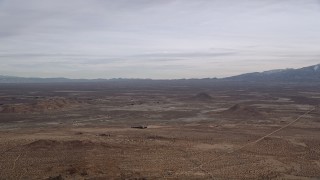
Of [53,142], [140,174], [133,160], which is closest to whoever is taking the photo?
[140,174]

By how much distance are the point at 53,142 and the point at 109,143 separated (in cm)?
363

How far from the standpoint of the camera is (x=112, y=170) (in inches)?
880

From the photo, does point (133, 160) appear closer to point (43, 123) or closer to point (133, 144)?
point (133, 144)

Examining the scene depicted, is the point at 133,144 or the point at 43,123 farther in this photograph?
the point at 43,123

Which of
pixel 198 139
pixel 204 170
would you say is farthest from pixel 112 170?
pixel 198 139

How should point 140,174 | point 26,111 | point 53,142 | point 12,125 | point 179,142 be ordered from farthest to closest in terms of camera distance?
point 26,111, point 12,125, point 179,142, point 53,142, point 140,174

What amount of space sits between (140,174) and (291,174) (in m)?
7.44

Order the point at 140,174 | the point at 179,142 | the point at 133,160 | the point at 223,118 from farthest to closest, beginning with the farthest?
the point at 223,118 → the point at 179,142 → the point at 133,160 → the point at 140,174

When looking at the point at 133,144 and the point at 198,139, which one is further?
the point at 198,139

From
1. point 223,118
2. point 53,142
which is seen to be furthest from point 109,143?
point 223,118

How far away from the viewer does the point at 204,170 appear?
2278cm

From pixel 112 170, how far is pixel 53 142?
28.2 feet

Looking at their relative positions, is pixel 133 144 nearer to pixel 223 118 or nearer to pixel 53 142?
pixel 53 142

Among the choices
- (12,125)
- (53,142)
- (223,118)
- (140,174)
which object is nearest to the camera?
(140,174)
